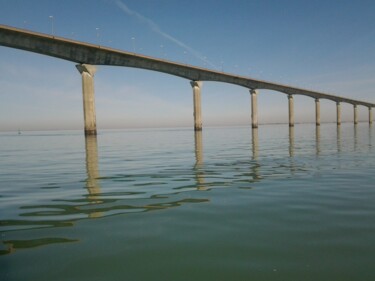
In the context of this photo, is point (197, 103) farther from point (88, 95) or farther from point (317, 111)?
point (317, 111)

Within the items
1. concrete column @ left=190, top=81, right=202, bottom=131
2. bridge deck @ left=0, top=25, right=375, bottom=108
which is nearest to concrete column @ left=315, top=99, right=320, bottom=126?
bridge deck @ left=0, top=25, right=375, bottom=108

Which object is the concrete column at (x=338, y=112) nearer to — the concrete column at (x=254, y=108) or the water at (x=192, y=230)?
the concrete column at (x=254, y=108)

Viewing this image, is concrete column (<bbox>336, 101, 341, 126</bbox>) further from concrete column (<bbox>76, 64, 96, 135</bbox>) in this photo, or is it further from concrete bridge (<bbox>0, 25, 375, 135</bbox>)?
concrete column (<bbox>76, 64, 96, 135</bbox>)

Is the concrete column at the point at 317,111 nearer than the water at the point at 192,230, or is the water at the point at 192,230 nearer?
the water at the point at 192,230

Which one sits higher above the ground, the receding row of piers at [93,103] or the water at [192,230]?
the receding row of piers at [93,103]

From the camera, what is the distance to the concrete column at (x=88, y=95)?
1901 inches

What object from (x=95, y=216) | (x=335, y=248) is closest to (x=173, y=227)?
(x=95, y=216)

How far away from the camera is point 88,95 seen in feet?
160

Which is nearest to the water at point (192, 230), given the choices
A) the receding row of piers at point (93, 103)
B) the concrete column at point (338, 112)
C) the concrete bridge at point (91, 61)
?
the concrete bridge at point (91, 61)

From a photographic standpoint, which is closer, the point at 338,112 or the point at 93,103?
the point at 93,103

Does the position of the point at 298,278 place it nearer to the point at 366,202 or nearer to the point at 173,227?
the point at 173,227

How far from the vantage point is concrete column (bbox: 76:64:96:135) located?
48281 mm

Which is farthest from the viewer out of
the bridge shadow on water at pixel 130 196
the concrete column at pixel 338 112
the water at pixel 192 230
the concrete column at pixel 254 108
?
the concrete column at pixel 338 112

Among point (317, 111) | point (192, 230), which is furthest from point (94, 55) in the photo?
point (317, 111)
